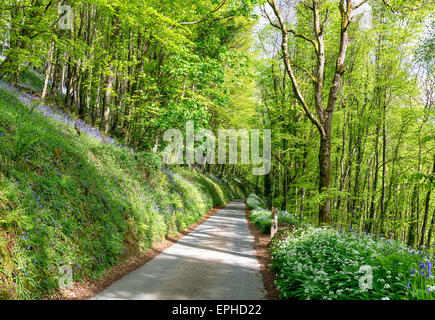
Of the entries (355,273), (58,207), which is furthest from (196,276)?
(355,273)

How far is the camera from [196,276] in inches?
243

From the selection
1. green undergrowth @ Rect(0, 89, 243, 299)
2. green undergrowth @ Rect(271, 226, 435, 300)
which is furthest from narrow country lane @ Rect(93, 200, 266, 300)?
green undergrowth @ Rect(271, 226, 435, 300)

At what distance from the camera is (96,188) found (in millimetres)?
7297

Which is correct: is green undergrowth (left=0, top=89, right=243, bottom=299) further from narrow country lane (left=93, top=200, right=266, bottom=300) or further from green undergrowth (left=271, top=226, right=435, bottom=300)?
green undergrowth (left=271, top=226, right=435, bottom=300)

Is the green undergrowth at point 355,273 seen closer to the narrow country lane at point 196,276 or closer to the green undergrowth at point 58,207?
the narrow country lane at point 196,276

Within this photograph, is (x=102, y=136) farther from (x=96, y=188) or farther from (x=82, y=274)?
(x=82, y=274)

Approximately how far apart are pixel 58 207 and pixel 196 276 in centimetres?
343

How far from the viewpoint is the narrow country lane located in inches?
197

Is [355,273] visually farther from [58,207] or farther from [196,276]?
[58,207]

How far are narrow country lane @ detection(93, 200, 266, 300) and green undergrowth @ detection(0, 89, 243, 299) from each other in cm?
83

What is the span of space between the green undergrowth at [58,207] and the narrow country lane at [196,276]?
83cm
